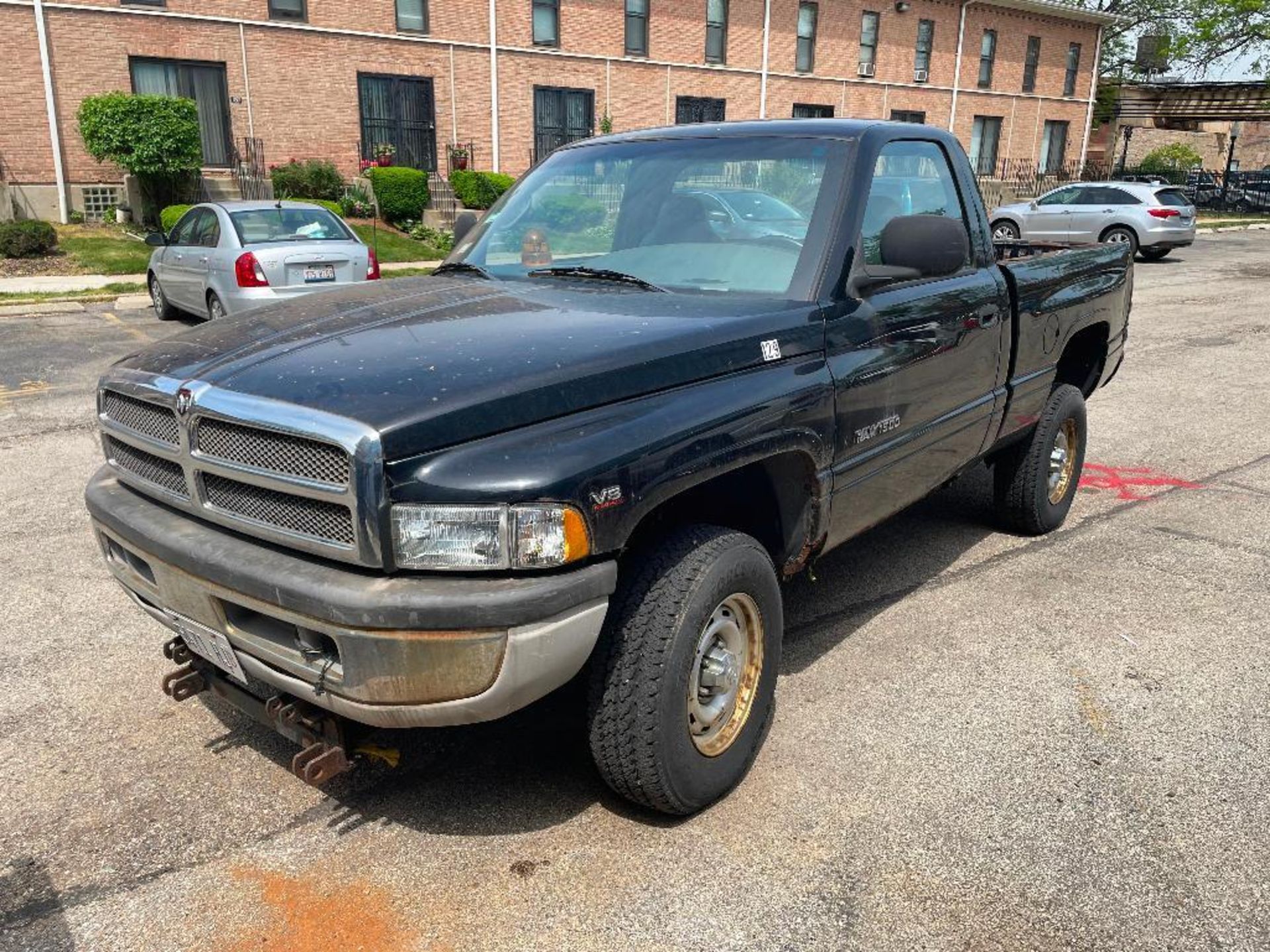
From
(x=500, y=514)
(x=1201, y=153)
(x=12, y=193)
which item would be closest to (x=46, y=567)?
(x=500, y=514)

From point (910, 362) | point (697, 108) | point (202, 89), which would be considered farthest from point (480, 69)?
point (910, 362)

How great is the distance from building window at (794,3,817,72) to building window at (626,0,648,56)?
18.4 feet

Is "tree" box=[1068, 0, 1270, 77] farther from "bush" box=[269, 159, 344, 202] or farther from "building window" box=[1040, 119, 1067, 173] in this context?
"bush" box=[269, 159, 344, 202]

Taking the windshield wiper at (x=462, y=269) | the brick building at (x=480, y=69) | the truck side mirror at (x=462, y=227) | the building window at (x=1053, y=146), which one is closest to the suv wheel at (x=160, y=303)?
the brick building at (x=480, y=69)

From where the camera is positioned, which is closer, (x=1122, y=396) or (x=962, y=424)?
(x=962, y=424)

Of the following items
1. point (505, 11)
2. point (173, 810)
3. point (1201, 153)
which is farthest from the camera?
point (1201, 153)

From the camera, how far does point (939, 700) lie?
374 centimetres

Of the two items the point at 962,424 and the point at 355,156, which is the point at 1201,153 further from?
the point at 962,424

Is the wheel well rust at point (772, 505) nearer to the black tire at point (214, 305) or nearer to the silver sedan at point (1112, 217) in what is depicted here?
the black tire at point (214, 305)

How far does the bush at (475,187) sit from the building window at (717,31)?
357 inches

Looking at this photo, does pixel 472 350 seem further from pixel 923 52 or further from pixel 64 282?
pixel 923 52

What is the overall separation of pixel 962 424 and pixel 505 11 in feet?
76.1

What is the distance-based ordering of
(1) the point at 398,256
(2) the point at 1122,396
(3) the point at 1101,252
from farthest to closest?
(1) the point at 398,256, (2) the point at 1122,396, (3) the point at 1101,252

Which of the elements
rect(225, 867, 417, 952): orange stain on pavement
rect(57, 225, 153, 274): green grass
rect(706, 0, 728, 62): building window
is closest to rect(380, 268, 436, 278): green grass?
rect(57, 225, 153, 274): green grass
